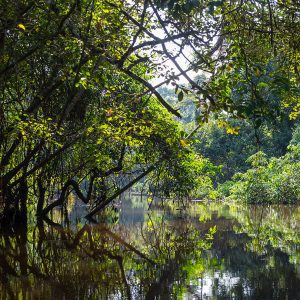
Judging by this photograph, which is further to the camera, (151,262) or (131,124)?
(131,124)

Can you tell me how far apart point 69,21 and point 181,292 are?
3.30 meters

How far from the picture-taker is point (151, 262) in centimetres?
706

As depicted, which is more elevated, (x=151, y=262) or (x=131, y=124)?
(x=131, y=124)

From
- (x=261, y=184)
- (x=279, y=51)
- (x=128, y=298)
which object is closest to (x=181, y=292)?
(x=128, y=298)

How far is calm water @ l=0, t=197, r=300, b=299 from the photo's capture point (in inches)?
209

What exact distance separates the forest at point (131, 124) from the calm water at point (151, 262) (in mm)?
24

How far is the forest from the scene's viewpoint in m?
4.71

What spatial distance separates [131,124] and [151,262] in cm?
210

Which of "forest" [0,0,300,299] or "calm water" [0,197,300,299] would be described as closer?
"forest" [0,0,300,299]

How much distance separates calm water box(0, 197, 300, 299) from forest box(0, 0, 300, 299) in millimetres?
24

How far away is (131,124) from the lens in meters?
7.58

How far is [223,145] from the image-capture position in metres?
33.8

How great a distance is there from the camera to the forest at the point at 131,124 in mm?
4711

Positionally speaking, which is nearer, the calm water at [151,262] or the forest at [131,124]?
the forest at [131,124]
